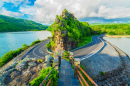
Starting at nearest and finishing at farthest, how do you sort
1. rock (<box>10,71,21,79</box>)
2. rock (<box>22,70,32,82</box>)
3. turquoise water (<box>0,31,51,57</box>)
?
rock (<box>22,70,32,82</box>), rock (<box>10,71,21,79</box>), turquoise water (<box>0,31,51,57</box>)

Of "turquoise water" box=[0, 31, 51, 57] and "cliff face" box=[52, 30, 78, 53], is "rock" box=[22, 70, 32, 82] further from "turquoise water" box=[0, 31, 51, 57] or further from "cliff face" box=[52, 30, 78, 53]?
"turquoise water" box=[0, 31, 51, 57]

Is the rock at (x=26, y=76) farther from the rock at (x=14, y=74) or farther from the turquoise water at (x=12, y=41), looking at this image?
the turquoise water at (x=12, y=41)

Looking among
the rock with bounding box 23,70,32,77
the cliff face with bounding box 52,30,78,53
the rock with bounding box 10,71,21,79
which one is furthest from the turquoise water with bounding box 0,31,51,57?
the rock with bounding box 23,70,32,77

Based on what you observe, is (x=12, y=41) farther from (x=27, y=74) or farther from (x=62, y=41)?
(x=27, y=74)

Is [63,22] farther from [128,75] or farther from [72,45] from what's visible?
[128,75]

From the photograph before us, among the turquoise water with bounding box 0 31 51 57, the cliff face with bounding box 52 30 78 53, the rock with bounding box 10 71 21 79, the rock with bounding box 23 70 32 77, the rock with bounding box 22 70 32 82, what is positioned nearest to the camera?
the rock with bounding box 22 70 32 82

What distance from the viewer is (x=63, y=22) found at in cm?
2988

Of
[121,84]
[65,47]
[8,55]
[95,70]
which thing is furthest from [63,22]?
[121,84]

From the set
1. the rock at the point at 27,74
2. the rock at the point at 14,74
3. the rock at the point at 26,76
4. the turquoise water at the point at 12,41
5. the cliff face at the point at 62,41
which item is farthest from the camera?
the turquoise water at the point at 12,41

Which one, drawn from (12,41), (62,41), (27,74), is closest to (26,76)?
(27,74)

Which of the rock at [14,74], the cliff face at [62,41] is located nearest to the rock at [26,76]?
the rock at [14,74]

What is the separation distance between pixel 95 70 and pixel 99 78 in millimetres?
1886

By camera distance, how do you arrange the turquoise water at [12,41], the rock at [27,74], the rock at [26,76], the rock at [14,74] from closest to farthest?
the rock at [26,76]
the rock at [14,74]
the rock at [27,74]
the turquoise water at [12,41]

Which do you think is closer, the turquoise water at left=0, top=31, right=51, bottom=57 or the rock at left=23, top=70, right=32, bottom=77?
the rock at left=23, top=70, right=32, bottom=77
